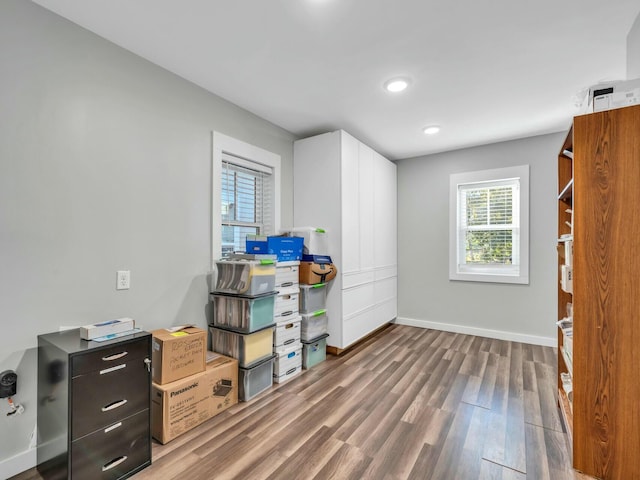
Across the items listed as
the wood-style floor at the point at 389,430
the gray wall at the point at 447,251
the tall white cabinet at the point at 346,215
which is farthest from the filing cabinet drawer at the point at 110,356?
the gray wall at the point at 447,251

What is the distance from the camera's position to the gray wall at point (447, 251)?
375cm

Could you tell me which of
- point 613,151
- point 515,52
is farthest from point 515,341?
point 515,52

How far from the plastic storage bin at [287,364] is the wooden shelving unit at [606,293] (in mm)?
2062

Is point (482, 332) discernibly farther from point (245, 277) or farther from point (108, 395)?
point (108, 395)

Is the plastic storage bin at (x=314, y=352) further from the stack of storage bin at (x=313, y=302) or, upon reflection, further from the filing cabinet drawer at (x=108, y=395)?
the filing cabinet drawer at (x=108, y=395)

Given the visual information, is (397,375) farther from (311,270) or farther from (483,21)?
(483,21)

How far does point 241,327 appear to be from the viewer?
2.45 meters

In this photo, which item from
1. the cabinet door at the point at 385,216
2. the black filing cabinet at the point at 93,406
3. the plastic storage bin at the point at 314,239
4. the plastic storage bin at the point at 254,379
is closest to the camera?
the black filing cabinet at the point at 93,406

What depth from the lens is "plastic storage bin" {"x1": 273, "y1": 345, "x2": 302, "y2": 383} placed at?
2748 mm

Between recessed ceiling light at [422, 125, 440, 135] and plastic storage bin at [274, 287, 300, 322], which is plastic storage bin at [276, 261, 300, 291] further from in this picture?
recessed ceiling light at [422, 125, 440, 135]

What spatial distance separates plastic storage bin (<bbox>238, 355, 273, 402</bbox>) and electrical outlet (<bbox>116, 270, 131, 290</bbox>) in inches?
41.4

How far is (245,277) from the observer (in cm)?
246

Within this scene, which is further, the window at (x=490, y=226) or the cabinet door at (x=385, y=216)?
the cabinet door at (x=385, y=216)

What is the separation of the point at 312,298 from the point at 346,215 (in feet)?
3.29
